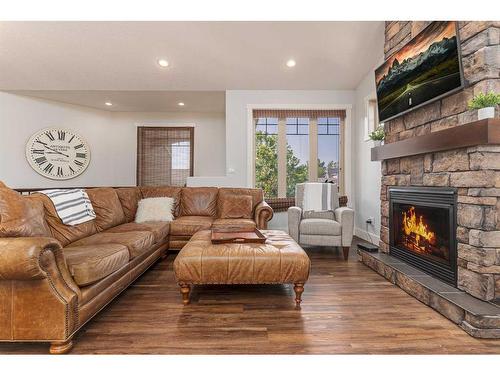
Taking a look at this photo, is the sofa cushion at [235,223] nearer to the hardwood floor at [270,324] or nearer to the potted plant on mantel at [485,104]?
the hardwood floor at [270,324]

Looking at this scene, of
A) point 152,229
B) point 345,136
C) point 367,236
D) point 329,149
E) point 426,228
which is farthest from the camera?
point 329,149

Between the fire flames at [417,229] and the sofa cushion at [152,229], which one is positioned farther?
the sofa cushion at [152,229]

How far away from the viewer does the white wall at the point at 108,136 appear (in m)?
5.30

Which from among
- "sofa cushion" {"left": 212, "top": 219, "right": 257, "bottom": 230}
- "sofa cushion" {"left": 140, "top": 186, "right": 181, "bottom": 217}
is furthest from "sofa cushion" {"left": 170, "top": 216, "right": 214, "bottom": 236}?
"sofa cushion" {"left": 140, "top": 186, "right": 181, "bottom": 217}

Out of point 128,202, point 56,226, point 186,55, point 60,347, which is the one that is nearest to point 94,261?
point 60,347

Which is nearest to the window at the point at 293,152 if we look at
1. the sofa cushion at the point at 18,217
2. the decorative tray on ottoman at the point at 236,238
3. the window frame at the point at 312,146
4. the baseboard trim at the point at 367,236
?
the window frame at the point at 312,146

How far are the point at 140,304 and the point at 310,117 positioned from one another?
429 cm

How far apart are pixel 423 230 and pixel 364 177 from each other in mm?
2047

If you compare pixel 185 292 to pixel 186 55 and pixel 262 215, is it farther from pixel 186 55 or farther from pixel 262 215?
pixel 186 55

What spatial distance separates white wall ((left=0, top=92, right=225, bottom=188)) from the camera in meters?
5.30

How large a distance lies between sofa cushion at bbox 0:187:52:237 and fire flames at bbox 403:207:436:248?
3097mm

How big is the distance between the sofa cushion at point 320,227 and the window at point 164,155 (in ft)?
12.2

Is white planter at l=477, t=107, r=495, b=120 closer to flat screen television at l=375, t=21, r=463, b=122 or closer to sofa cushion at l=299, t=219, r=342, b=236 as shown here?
flat screen television at l=375, t=21, r=463, b=122

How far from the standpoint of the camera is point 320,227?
3.44m
